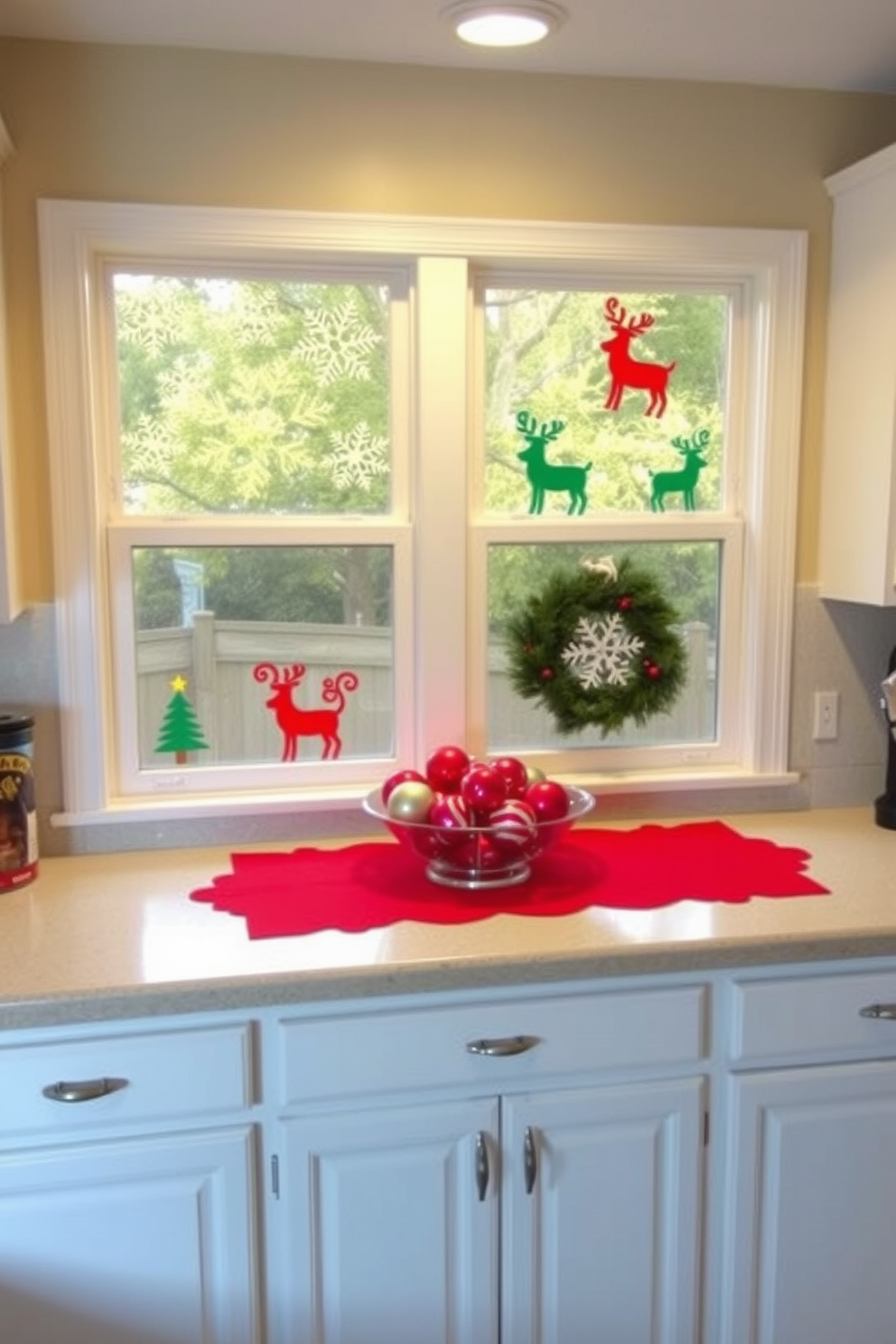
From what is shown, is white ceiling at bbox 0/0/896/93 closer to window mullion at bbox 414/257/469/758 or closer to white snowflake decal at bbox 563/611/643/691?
window mullion at bbox 414/257/469/758

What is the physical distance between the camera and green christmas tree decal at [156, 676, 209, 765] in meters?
2.26

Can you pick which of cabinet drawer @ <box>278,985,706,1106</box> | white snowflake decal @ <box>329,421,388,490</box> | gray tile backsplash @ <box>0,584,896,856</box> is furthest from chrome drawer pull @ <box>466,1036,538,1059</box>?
white snowflake decal @ <box>329,421,388,490</box>

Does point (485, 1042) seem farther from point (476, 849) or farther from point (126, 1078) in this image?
point (126, 1078)

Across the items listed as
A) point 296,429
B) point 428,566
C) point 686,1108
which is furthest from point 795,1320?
point 296,429

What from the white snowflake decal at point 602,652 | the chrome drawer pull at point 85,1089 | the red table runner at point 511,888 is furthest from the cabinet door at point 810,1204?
the chrome drawer pull at point 85,1089

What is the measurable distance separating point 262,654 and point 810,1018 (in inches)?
46.9

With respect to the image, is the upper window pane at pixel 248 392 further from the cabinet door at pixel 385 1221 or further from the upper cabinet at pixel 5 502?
the cabinet door at pixel 385 1221

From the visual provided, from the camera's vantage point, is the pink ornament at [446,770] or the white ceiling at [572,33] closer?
the white ceiling at [572,33]

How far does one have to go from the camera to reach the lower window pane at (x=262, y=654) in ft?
7.37

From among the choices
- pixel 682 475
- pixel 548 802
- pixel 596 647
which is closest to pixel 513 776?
pixel 548 802

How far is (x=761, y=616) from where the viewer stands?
7.89 feet

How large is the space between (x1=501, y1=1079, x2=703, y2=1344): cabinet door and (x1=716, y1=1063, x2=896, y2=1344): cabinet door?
8 cm

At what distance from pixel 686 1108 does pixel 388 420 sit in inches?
53.0

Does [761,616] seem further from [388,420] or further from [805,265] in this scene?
[388,420]
